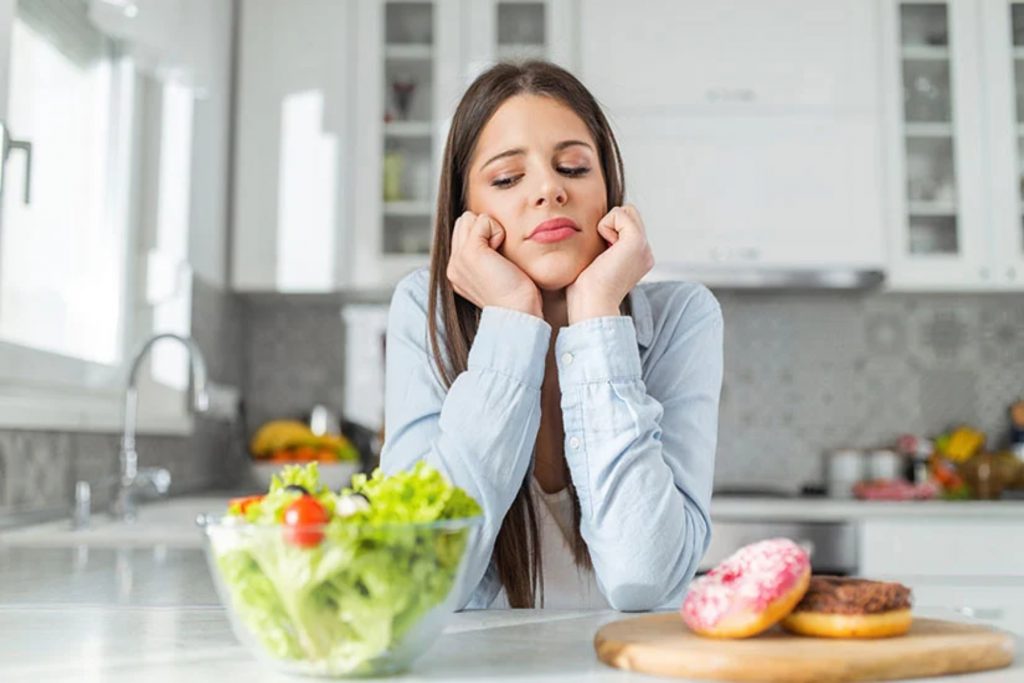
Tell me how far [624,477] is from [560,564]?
270mm

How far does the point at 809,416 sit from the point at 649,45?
51.7 inches

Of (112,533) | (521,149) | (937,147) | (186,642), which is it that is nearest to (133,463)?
(112,533)

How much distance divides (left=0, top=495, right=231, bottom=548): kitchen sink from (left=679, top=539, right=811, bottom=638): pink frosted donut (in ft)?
4.29

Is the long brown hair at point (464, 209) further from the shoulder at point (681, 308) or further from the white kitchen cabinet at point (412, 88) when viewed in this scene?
the white kitchen cabinet at point (412, 88)

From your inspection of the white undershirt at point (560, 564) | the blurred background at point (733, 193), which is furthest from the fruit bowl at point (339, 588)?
the blurred background at point (733, 193)

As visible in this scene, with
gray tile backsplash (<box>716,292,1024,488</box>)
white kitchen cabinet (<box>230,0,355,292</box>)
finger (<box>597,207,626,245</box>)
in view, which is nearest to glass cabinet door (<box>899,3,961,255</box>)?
gray tile backsplash (<box>716,292,1024,488</box>)

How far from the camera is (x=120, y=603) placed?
3.54 ft

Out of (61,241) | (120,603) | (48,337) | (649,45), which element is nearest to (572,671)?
(120,603)

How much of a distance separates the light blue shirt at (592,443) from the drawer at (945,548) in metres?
1.75

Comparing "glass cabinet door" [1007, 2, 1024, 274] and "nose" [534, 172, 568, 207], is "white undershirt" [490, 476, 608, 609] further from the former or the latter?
"glass cabinet door" [1007, 2, 1024, 274]

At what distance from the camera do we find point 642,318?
140 centimetres

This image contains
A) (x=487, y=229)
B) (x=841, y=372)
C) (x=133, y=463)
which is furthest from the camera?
(x=841, y=372)

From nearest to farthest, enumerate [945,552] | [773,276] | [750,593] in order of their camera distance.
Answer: [750,593] < [945,552] < [773,276]

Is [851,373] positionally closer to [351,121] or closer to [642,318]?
[351,121]
